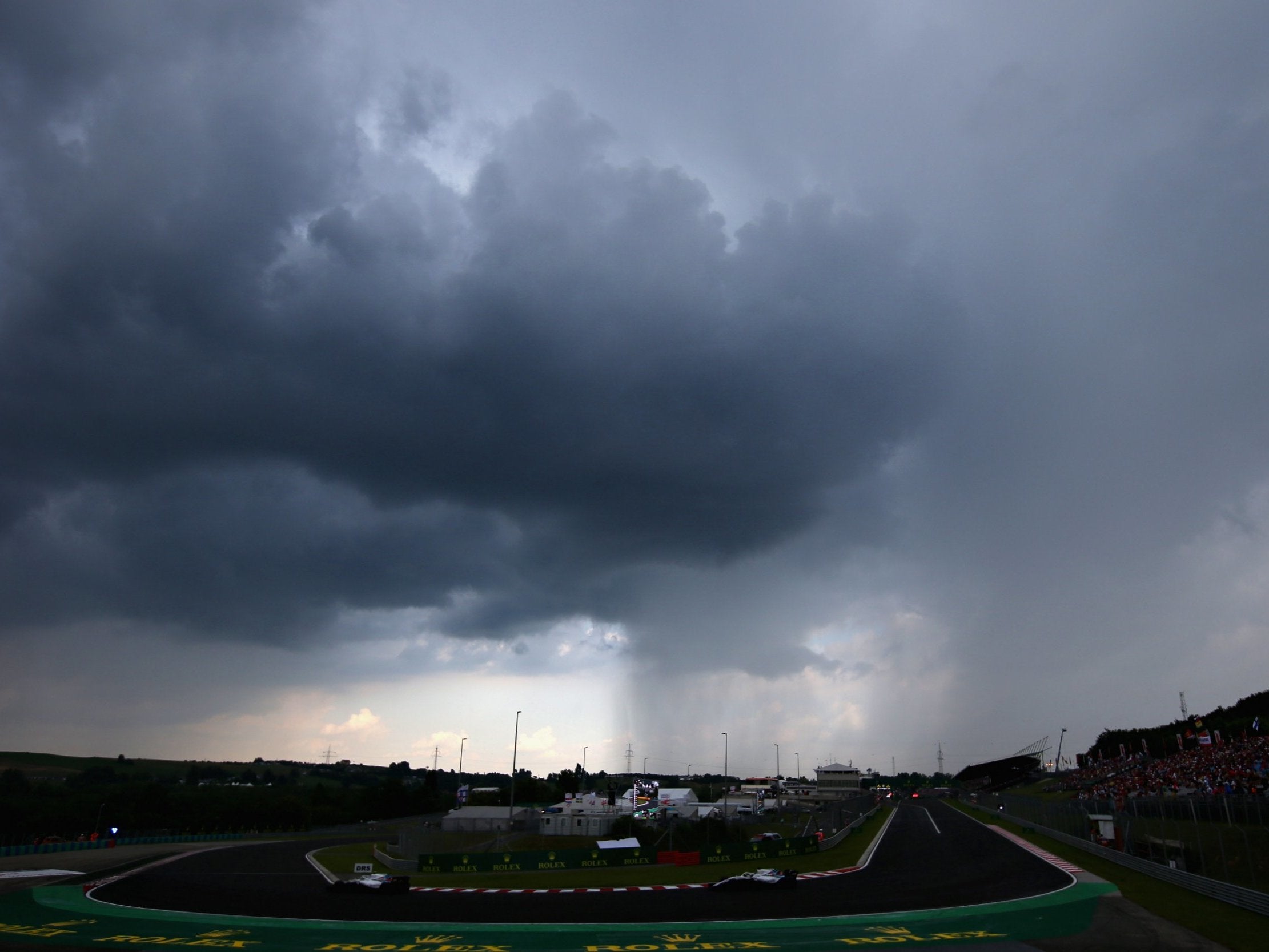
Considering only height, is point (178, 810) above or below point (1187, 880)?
below

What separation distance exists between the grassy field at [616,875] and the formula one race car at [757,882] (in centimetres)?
469

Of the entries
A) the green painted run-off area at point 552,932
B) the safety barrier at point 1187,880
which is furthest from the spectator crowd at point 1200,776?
the green painted run-off area at point 552,932

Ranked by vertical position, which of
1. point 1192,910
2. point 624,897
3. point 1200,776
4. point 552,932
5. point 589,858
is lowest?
point 589,858

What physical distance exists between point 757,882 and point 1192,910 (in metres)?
18.1

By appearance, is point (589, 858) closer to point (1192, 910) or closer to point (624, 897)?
point (624, 897)

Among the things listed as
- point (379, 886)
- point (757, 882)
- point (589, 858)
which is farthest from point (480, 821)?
point (757, 882)

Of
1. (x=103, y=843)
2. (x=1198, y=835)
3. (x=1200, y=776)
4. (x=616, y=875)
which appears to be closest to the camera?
(x=1198, y=835)

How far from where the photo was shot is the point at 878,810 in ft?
421

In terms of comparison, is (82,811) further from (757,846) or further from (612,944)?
(612,944)

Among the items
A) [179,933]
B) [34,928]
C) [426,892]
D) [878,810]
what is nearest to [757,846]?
[426,892]

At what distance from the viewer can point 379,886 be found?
4119 centimetres

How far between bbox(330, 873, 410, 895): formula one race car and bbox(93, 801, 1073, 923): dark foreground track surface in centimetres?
111

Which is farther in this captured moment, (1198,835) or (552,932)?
(1198,835)

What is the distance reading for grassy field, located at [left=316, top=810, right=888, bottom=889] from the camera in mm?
44906
